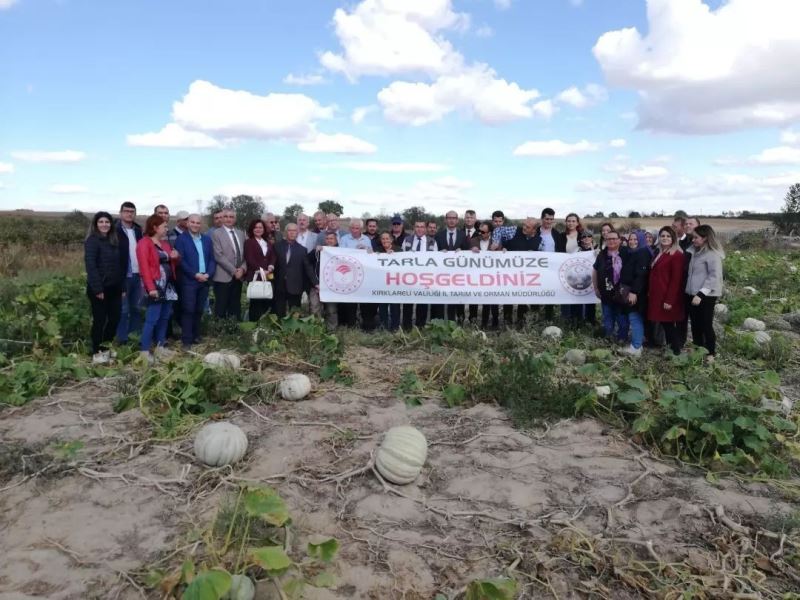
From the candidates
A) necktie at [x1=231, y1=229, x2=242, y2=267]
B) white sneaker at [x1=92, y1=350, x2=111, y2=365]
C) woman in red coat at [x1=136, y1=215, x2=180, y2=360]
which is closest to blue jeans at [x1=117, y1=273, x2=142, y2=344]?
woman in red coat at [x1=136, y1=215, x2=180, y2=360]

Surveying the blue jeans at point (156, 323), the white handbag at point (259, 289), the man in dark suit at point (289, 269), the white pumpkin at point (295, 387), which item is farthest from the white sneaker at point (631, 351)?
the blue jeans at point (156, 323)

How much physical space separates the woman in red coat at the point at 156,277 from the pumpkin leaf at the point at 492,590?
5.02m

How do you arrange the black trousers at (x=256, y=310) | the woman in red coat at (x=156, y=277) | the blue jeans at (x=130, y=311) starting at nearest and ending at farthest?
the woman in red coat at (x=156, y=277)
the blue jeans at (x=130, y=311)
the black trousers at (x=256, y=310)

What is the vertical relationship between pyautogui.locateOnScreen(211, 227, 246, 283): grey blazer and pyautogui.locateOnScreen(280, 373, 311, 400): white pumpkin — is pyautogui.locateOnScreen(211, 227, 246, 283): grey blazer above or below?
above

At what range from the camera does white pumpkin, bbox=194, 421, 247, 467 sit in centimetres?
421

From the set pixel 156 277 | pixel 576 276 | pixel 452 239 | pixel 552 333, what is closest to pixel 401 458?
pixel 156 277

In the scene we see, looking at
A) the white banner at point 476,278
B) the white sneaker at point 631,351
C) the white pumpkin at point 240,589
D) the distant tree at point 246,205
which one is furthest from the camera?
the distant tree at point 246,205

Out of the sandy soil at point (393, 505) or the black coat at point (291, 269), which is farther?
the black coat at point (291, 269)

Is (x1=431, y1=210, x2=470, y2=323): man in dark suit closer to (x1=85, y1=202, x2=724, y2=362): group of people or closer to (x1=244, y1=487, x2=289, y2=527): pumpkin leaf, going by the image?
(x1=85, y1=202, x2=724, y2=362): group of people

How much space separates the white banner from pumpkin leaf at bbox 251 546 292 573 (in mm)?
5909

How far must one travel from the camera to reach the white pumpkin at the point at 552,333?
299 inches

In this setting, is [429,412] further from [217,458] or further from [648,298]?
[648,298]

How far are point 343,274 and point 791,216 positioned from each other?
3596 centimetres

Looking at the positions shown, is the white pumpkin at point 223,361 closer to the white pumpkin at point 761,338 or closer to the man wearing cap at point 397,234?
the man wearing cap at point 397,234
